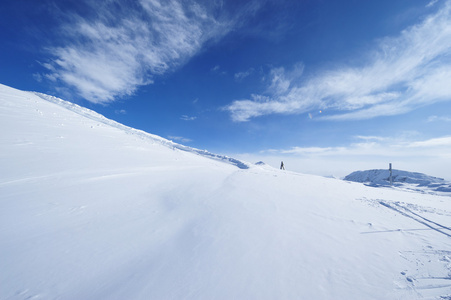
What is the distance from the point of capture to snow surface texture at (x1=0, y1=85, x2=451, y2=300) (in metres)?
2.62

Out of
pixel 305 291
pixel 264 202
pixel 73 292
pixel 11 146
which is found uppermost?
pixel 11 146

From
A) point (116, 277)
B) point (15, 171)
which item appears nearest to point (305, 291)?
point (116, 277)

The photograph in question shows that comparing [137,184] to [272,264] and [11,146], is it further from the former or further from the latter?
[11,146]

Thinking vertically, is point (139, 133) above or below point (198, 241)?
above

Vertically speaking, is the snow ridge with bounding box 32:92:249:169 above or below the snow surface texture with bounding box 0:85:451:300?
above

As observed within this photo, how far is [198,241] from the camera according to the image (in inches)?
149

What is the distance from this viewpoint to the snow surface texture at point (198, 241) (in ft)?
8.59

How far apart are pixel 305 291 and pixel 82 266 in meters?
3.43

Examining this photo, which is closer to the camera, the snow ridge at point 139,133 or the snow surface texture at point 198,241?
the snow surface texture at point 198,241

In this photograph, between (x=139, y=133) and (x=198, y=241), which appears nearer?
(x=198, y=241)

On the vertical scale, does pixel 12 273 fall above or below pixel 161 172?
below

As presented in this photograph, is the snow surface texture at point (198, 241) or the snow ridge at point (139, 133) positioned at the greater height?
the snow ridge at point (139, 133)

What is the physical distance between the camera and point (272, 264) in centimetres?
314

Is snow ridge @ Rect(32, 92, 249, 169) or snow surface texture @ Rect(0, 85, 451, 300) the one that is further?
snow ridge @ Rect(32, 92, 249, 169)
